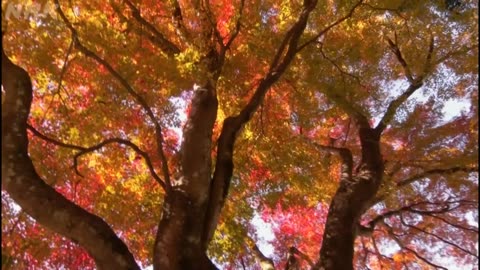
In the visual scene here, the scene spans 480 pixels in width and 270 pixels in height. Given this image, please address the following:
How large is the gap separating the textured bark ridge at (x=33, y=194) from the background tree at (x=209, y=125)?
15 millimetres

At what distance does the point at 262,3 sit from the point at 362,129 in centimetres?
287

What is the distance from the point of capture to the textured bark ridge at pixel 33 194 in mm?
5254

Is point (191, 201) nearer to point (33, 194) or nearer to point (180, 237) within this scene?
point (180, 237)

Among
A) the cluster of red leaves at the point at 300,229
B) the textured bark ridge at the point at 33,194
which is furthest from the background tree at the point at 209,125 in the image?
the cluster of red leaves at the point at 300,229

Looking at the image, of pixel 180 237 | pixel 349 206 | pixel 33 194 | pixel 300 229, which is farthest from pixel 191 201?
pixel 300 229

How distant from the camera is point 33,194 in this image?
17.3 feet

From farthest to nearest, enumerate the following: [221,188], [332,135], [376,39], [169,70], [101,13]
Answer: [332,135] < [376,39] < [101,13] < [169,70] < [221,188]

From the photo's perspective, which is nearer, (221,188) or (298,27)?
(221,188)

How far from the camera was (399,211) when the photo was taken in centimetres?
887

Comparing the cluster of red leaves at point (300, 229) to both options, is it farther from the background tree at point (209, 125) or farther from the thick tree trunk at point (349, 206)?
the thick tree trunk at point (349, 206)

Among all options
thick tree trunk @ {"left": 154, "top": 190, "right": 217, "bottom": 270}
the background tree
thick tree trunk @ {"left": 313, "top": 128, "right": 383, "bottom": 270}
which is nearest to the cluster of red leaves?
the background tree

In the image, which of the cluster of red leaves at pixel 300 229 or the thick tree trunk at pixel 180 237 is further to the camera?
the cluster of red leaves at pixel 300 229

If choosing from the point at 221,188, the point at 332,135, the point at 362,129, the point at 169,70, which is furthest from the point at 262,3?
the point at 332,135

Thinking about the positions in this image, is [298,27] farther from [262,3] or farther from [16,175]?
[16,175]
